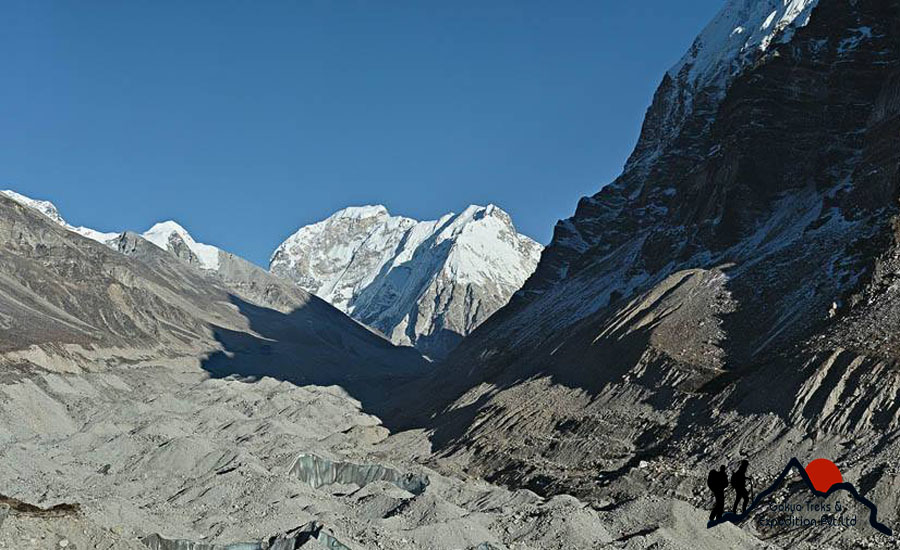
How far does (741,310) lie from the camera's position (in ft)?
258

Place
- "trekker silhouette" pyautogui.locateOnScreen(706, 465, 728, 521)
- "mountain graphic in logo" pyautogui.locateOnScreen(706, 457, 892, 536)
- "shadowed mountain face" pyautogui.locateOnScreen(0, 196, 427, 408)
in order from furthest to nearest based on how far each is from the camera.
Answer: "shadowed mountain face" pyautogui.locateOnScreen(0, 196, 427, 408)
"mountain graphic in logo" pyautogui.locateOnScreen(706, 457, 892, 536)
"trekker silhouette" pyautogui.locateOnScreen(706, 465, 728, 521)

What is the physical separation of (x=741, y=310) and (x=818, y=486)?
32302 millimetres

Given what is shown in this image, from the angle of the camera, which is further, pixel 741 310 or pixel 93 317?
pixel 93 317

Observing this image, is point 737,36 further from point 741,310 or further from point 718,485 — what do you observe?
point 718,485

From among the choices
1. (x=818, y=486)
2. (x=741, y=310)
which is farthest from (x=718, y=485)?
(x=741, y=310)

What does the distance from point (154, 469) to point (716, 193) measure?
68.5m

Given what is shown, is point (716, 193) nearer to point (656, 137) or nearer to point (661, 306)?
point (661, 306)

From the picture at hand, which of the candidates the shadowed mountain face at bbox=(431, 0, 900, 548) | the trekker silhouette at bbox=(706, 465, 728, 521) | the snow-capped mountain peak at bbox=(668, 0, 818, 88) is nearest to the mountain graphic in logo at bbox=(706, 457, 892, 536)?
the trekker silhouette at bbox=(706, 465, 728, 521)

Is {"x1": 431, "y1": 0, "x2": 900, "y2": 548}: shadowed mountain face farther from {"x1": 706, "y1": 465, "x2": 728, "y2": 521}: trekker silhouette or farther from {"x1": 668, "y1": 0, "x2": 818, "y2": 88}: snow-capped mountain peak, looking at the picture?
{"x1": 706, "y1": 465, "x2": 728, "y2": 521}: trekker silhouette

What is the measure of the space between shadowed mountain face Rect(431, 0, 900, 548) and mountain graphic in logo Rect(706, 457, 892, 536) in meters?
0.95

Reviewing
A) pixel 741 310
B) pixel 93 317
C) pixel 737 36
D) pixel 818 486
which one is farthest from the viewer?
pixel 737 36

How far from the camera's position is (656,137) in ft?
581

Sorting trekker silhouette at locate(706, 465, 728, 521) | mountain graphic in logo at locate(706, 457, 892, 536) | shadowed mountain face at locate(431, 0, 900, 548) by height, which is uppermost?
shadowed mountain face at locate(431, 0, 900, 548)

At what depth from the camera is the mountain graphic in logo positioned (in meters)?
43.7
